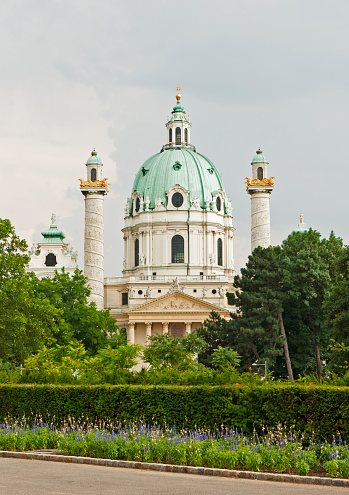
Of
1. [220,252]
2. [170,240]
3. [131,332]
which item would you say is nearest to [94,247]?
[131,332]

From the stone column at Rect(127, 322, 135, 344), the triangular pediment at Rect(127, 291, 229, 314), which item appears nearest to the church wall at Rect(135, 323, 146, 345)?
the stone column at Rect(127, 322, 135, 344)

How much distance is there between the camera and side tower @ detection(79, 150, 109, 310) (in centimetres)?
8881

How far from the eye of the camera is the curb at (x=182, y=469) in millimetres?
16156

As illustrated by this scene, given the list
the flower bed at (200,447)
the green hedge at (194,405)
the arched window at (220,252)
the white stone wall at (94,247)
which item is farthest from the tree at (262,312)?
the arched window at (220,252)

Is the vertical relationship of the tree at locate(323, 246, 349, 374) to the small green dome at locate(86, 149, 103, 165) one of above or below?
below

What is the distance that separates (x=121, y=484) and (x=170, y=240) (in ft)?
281

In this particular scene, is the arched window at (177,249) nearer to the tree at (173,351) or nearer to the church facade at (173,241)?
the church facade at (173,241)

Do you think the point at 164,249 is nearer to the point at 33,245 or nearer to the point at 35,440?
the point at 33,245

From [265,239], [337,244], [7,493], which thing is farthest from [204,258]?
[7,493]

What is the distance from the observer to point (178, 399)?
2170 centimetres

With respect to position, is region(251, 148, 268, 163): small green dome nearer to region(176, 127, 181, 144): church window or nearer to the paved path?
region(176, 127, 181, 144): church window

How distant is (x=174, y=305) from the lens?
91.6 m

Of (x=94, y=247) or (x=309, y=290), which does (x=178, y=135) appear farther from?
(x=309, y=290)

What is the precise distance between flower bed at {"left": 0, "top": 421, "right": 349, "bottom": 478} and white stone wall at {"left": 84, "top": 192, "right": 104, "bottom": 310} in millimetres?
67220
